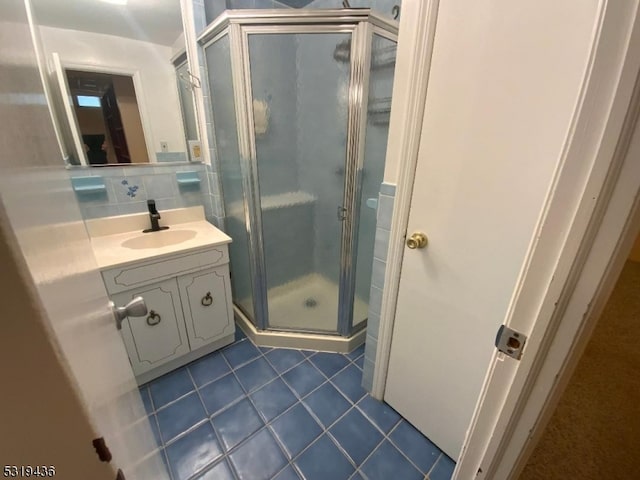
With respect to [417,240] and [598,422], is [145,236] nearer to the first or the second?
[417,240]

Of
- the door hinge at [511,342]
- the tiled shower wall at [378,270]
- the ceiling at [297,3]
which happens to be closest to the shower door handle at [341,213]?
the tiled shower wall at [378,270]

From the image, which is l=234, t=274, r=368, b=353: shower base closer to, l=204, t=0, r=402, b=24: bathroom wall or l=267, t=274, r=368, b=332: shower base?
l=267, t=274, r=368, b=332: shower base

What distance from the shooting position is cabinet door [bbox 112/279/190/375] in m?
1.35

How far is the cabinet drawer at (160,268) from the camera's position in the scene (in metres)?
1.23

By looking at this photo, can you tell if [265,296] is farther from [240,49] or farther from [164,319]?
[240,49]

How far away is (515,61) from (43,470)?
1.13 meters

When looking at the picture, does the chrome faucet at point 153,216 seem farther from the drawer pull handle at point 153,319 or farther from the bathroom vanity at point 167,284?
the drawer pull handle at point 153,319

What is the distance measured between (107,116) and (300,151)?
108 cm

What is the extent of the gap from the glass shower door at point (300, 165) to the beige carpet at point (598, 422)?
119 centimetres

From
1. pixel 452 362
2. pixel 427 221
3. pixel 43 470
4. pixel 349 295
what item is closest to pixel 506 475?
pixel 452 362

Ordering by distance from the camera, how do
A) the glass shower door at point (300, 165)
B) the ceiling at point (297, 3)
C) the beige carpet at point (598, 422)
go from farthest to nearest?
the ceiling at point (297, 3) < the glass shower door at point (300, 165) < the beige carpet at point (598, 422)

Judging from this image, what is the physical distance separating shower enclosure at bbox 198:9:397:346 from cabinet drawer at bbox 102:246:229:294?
0.79 feet

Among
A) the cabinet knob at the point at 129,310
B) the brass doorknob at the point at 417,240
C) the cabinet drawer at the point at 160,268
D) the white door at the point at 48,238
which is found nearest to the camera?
the white door at the point at 48,238

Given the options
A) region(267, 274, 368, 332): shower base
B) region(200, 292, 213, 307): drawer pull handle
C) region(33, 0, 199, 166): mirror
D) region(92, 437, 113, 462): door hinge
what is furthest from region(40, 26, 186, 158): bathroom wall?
region(92, 437, 113, 462): door hinge
